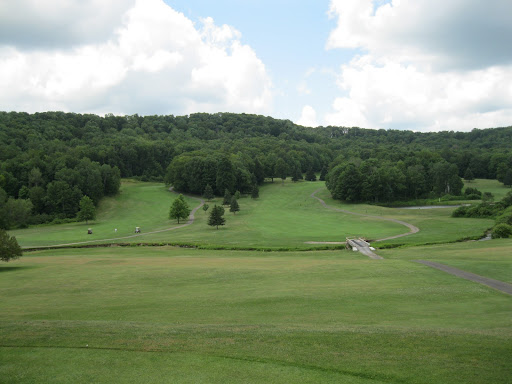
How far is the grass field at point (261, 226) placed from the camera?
5303cm

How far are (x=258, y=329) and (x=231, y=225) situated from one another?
53.2 metres

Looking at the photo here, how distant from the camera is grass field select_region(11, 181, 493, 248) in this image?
53.0m

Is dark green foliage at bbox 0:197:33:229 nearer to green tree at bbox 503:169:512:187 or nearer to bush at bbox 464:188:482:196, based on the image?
bush at bbox 464:188:482:196

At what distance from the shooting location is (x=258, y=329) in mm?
13883

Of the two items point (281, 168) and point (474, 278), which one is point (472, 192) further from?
point (474, 278)

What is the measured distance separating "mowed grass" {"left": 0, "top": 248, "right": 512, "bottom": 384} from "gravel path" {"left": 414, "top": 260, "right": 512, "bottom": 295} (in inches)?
38.9

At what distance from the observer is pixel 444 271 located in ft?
85.2

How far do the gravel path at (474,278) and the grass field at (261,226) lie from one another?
19.6 m

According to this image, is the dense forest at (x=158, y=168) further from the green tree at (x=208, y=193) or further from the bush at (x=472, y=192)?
the green tree at (x=208, y=193)

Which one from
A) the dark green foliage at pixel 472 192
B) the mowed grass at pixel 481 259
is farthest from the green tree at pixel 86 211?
Answer: the dark green foliage at pixel 472 192

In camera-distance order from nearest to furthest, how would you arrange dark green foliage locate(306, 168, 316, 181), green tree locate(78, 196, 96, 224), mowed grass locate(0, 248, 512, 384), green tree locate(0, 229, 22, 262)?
mowed grass locate(0, 248, 512, 384)
green tree locate(0, 229, 22, 262)
green tree locate(78, 196, 96, 224)
dark green foliage locate(306, 168, 316, 181)

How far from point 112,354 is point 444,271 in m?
21.7

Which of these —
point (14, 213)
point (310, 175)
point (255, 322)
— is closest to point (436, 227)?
point (255, 322)

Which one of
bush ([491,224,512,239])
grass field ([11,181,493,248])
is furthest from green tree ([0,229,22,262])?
bush ([491,224,512,239])
